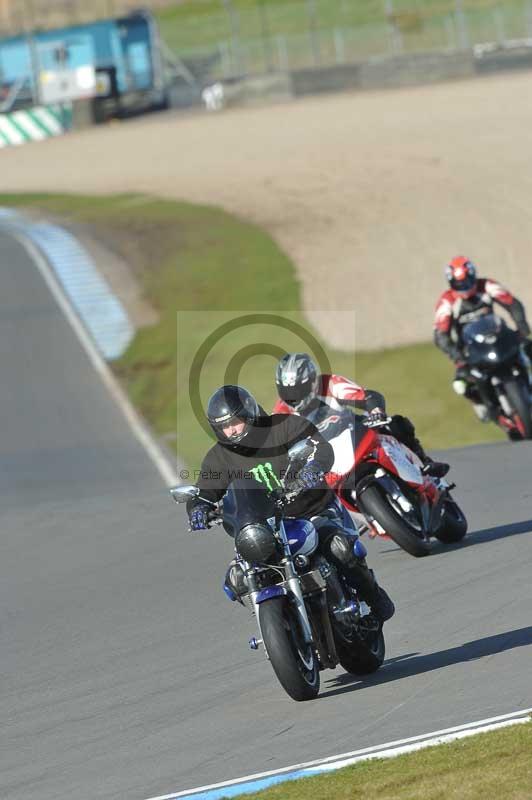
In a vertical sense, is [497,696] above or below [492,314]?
above

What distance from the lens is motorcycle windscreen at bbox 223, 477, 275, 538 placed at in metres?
6.89

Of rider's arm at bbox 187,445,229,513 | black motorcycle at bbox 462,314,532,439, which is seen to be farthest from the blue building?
rider's arm at bbox 187,445,229,513

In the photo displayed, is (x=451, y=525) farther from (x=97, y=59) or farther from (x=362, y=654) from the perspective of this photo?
(x=97, y=59)

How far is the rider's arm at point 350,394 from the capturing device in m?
10.1

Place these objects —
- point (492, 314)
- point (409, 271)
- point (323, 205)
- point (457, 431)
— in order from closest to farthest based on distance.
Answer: point (492, 314), point (457, 431), point (409, 271), point (323, 205)

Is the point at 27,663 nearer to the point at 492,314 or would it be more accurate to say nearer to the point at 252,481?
the point at 252,481

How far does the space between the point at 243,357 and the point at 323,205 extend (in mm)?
9981

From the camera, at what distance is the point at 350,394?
10281mm

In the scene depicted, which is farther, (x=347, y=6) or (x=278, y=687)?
(x=347, y=6)

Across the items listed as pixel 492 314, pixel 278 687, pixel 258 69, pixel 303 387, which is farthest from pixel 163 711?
pixel 258 69

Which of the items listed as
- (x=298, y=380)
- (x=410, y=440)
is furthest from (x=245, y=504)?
(x=410, y=440)

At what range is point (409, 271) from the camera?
26.2 metres

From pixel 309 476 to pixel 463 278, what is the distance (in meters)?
9.16

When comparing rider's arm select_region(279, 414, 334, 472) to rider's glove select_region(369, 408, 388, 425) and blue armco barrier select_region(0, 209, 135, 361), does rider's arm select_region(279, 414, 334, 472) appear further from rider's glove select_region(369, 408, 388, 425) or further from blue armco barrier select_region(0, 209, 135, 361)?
blue armco barrier select_region(0, 209, 135, 361)
